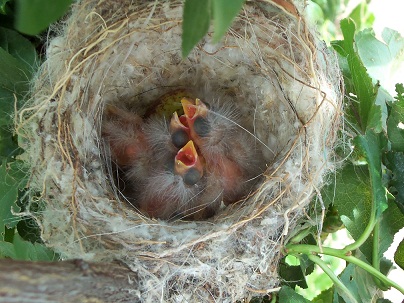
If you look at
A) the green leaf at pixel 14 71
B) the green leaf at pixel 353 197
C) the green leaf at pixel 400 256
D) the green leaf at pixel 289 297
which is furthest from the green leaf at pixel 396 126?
the green leaf at pixel 14 71

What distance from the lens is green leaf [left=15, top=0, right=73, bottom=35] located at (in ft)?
2.05

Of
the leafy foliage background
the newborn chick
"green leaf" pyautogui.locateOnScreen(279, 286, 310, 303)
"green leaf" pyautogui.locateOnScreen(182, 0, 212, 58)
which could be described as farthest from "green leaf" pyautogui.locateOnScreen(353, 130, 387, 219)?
"green leaf" pyautogui.locateOnScreen(182, 0, 212, 58)

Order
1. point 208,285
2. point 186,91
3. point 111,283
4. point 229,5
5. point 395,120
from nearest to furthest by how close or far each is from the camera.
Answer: point 229,5 < point 111,283 < point 208,285 < point 395,120 < point 186,91

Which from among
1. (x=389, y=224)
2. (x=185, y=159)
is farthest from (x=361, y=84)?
(x=185, y=159)

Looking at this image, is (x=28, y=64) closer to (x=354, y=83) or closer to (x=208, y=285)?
(x=208, y=285)

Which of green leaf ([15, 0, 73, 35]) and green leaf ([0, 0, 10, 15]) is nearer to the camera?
green leaf ([15, 0, 73, 35])

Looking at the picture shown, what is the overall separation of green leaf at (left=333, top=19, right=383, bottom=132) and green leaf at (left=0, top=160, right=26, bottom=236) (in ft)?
2.82

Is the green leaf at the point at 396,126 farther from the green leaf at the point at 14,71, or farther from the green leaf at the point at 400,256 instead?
the green leaf at the point at 14,71

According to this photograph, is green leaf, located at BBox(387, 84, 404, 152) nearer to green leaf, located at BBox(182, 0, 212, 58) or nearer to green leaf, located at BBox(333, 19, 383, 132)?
green leaf, located at BBox(333, 19, 383, 132)

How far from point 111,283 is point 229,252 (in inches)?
14.5

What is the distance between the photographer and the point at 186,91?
188 centimetres

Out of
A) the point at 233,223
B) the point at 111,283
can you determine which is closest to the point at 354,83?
the point at 233,223

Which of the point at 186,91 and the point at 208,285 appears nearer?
the point at 208,285

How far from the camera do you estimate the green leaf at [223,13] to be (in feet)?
1.92
